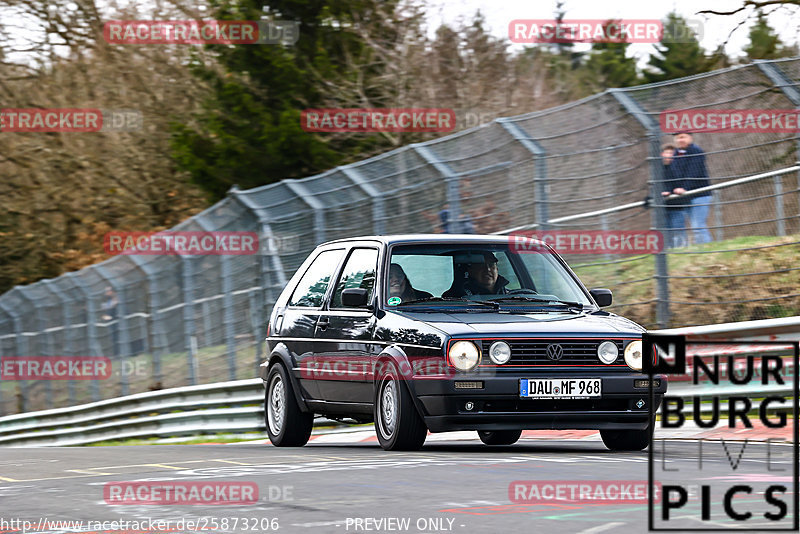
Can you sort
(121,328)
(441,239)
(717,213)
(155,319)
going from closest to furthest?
(441,239) < (717,213) < (155,319) < (121,328)

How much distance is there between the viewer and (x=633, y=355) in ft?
32.7

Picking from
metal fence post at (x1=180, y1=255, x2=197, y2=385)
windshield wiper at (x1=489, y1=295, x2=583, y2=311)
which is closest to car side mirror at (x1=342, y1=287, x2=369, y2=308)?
windshield wiper at (x1=489, y1=295, x2=583, y2=311)

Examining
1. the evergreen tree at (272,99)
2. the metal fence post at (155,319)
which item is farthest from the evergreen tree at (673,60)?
the metal fence post at (155,319)

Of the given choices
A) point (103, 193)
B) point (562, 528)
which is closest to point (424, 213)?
point (562, 528)

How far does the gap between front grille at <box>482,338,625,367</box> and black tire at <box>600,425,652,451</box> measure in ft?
2.29

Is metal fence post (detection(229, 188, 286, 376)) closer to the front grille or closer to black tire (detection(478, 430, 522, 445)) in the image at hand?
black tire (detection(478, 430, 522, 445))

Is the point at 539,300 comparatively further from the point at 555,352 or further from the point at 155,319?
the point at 155,319

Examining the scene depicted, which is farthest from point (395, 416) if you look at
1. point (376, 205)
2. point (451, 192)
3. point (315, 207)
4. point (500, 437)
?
point (315, 207)

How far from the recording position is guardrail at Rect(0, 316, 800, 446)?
37.1ft

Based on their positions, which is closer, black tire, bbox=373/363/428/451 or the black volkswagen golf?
the black volkswagen golf

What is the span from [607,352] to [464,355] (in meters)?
1.03

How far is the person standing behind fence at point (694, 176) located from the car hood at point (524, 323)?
2.61 meters

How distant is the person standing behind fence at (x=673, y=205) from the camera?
13.0 metres

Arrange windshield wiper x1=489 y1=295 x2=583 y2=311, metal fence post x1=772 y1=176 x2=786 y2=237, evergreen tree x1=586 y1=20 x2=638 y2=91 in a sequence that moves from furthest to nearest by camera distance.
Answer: evergreen tree x1=586 y1=20 x2=638 y2=91
metal fence post x1=772 y1=176 x2=786 y2=237
windshield wiper x1=489 y1=295 x2=583 y2=311
